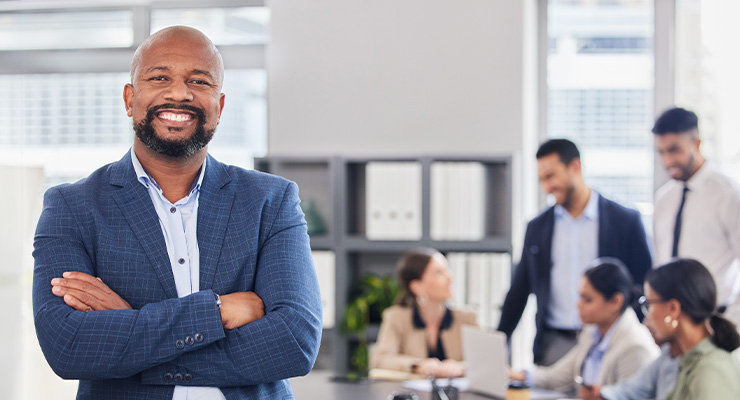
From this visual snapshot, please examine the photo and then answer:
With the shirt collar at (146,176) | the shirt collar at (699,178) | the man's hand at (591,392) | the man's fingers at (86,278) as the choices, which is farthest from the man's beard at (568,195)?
the man's fingers at (86,278)

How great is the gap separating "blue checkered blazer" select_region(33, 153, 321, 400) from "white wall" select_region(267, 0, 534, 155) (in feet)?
10.3

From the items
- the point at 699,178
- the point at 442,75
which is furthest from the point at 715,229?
the point at 442,75

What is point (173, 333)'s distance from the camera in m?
1.49

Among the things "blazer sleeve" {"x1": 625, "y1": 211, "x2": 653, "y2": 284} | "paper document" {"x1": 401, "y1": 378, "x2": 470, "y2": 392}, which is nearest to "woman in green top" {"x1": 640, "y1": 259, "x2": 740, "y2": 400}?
"paper document" {"x1": 401, "y1": 378, "x2": 470, "y2": 392}

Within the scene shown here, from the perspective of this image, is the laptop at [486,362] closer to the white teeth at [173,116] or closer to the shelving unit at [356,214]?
the shelving unit at [356,214]

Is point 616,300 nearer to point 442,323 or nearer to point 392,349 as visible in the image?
point 442,323

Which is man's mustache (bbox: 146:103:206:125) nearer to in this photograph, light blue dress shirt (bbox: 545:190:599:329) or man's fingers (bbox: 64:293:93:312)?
man's fingers (bbox: 64:293:93:312)

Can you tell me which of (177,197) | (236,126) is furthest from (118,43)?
(177,197)

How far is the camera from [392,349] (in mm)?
3928

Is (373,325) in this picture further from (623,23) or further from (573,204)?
(623,23)

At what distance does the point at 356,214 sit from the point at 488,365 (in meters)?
1.92

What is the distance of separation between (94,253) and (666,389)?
7.10 feet

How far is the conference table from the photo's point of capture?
123 inches

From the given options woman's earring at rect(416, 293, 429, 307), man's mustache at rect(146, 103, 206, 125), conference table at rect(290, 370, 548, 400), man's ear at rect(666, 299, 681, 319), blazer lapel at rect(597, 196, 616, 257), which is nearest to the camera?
man's mustache at rect(146, 103, 206, 125)
